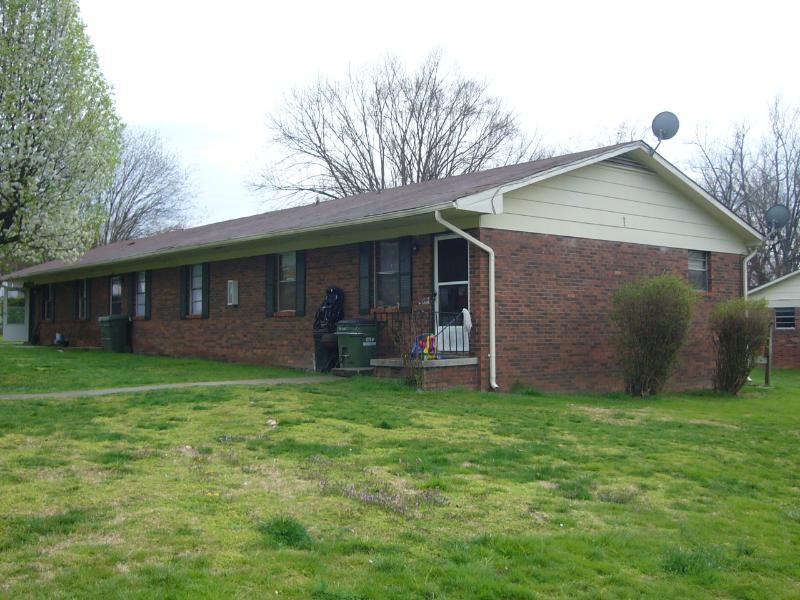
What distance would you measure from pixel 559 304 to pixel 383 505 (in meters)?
10.2

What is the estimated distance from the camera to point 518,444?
8609 millimetres

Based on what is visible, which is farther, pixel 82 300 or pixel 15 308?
pixel 15 308

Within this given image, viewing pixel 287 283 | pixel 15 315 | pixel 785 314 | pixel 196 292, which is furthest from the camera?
pixel 15 315

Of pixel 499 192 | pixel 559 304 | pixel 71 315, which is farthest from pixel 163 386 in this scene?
pixel 71 315

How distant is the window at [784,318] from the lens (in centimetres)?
2791

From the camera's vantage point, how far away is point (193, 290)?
2161 centimetres

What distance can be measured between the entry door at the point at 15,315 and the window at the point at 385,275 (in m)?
21.1

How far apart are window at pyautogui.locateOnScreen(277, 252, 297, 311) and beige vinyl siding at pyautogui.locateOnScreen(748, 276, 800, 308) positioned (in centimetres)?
1688

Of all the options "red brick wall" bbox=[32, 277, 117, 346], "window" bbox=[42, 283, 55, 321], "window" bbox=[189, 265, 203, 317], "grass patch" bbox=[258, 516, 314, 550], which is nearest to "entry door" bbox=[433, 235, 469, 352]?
"window" bbox=[189, 265, 203, 317]

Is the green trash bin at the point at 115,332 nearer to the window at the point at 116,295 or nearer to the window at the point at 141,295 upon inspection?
the window at the point at 141,295

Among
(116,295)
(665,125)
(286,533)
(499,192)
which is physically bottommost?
(286,533)

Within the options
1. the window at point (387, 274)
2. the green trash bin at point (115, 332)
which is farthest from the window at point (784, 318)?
the green trash bin at point (115, 332)

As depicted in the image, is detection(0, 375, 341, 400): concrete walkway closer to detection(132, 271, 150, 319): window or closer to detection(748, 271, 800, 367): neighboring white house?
detection(132, 271, 150, 319): window

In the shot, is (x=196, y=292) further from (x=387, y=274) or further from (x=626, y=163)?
(x=626, y=163)
